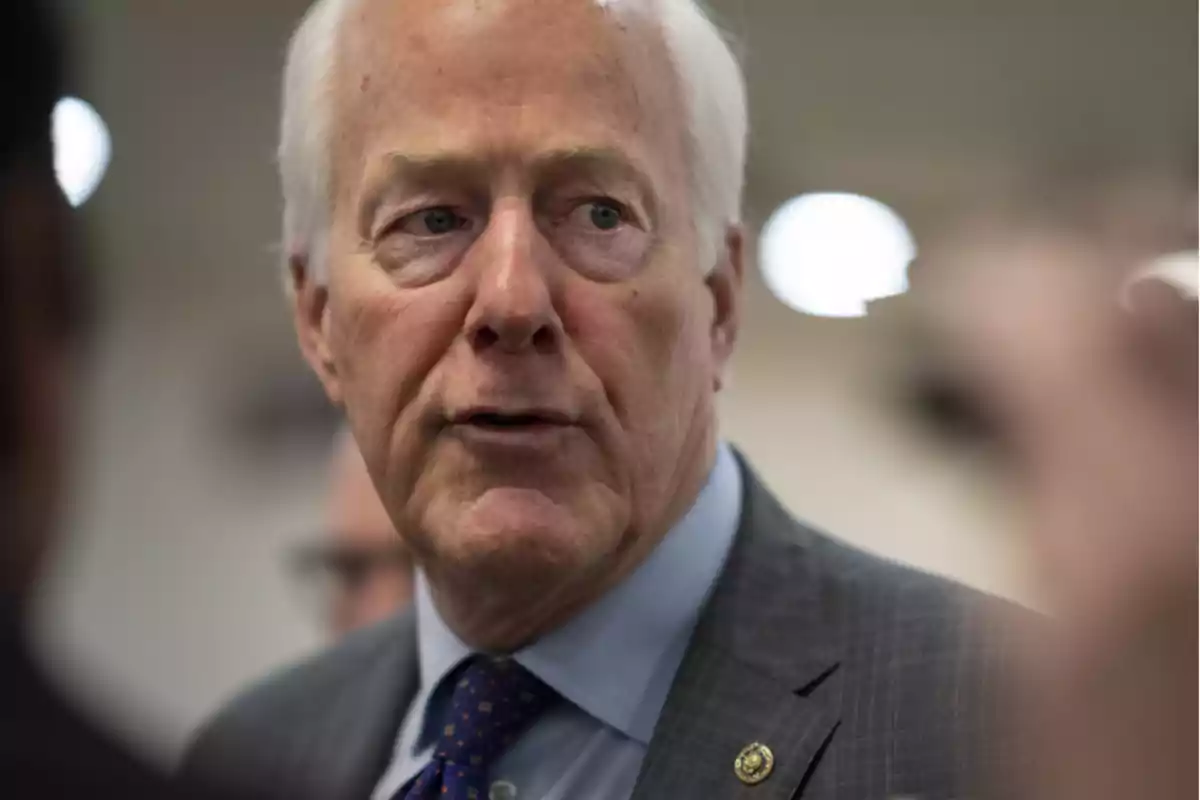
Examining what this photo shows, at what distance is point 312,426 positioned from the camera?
1019 mm

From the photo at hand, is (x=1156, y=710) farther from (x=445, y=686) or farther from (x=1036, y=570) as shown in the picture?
(x=445, y=686)

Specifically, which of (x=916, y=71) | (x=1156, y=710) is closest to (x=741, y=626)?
(x=1156, y=710)

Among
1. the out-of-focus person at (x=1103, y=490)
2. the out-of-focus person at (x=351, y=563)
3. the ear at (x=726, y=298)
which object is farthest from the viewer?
the out-of-focus person at (x=351, y=563)

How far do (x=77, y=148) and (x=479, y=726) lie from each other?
443 mm

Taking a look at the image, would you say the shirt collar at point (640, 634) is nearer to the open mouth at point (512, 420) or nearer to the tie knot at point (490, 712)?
the tie knot at point (490, 712)

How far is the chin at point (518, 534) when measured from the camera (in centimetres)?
78

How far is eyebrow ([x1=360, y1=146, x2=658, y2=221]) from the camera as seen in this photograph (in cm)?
78

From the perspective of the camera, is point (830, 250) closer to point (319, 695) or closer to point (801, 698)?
point (801, 698)

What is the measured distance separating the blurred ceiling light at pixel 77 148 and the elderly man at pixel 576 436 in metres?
0.13

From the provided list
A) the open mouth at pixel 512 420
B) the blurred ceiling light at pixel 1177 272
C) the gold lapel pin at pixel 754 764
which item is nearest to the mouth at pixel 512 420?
the open mouth at pixel 512 420

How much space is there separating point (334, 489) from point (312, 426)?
0.06 m

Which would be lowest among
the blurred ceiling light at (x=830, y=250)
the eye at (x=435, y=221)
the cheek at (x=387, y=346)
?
the cheek at (x=387, y=346)

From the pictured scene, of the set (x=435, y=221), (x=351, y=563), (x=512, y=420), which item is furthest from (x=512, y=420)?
(x=351, y=563)

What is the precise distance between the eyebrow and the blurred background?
0.46ft
